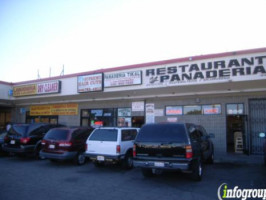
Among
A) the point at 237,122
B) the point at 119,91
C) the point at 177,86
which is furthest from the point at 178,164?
the point at 237,122

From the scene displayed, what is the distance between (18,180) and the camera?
717 cm

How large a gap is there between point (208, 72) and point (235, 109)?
3.44 metres

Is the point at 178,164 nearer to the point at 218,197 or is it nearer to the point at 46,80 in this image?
the point at 218,197

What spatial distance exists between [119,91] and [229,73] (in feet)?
21.3

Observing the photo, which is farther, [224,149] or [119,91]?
[119,91]

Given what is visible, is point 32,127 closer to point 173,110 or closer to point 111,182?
point 111,182

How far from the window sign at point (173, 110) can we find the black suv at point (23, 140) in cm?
802

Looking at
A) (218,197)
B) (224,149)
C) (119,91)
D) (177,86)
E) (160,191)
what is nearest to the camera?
(218,197)

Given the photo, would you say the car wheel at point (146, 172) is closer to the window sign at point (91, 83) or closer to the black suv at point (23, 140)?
the black suv at point (23, 140)

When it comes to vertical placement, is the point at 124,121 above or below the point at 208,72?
below

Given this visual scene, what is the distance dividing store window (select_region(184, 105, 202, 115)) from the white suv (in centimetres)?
612

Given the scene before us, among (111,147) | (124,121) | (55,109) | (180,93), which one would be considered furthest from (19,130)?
(180,93)

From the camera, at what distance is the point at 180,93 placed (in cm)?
1378
